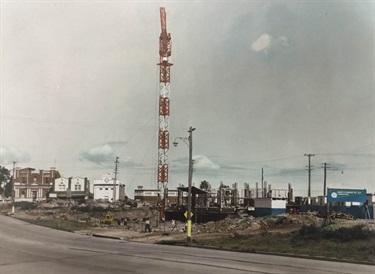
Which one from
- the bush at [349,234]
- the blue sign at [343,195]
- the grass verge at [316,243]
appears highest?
the blue sign at [343,195]

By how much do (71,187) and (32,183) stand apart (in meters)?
12.5

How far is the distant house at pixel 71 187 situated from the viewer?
124 meters

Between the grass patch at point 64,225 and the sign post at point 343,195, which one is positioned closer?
the sign post at point 343,195

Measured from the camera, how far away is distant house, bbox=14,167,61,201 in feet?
420

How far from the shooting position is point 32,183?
130500mm

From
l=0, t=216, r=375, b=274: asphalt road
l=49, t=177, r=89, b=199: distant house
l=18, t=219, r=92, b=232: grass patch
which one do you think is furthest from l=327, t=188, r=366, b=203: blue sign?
l=49, t=177, r=89, b=199: distant house

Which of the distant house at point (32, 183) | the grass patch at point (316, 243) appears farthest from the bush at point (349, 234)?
the distant house at point (32, 183)

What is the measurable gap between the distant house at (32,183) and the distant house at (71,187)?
4.01 meters

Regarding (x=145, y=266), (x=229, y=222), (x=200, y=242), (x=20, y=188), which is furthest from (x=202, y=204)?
(x=20, y=188)

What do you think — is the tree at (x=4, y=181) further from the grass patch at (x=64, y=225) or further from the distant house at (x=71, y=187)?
the grass patch at (x=64, y=225)

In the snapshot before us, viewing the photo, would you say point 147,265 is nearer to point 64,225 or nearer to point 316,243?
point 316,243

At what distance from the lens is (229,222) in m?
46.2

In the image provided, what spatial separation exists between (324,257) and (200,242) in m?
11.1

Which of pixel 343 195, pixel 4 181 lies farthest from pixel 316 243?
pixel 4 181
